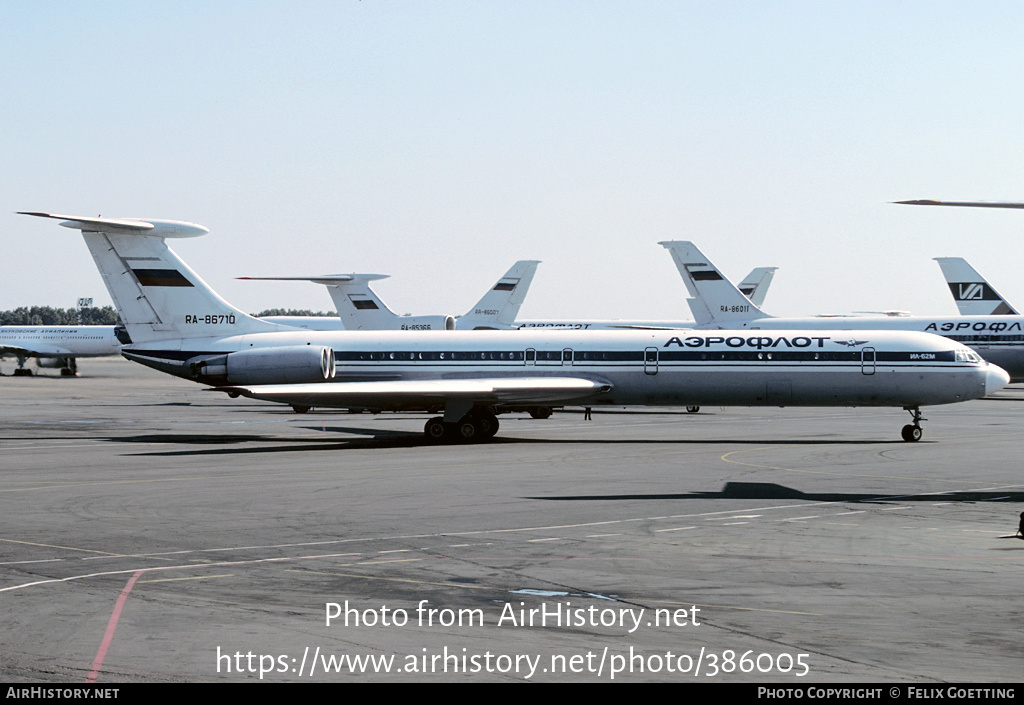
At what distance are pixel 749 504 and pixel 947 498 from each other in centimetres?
385

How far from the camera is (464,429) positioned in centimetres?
3725

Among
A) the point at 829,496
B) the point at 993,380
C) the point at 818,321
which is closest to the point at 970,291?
the point at 818,321

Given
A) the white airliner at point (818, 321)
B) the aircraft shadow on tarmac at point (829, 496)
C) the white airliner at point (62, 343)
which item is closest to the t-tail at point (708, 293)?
the white airliner at point (818, 321)

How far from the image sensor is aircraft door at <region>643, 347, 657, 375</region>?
122ft

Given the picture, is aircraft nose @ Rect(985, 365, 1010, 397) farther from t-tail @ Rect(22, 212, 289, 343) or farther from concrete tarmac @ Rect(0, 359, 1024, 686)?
t-tail @ Rect(22, 212, 289, 343)

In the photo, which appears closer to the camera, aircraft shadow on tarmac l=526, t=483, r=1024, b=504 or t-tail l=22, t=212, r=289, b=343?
aircraft shadow on tarmac l=526, t=483, r=1024, b=504

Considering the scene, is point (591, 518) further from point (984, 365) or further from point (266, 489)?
point (984, 365)

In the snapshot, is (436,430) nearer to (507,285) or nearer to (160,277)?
(160,277)

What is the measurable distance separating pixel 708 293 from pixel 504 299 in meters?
11.9

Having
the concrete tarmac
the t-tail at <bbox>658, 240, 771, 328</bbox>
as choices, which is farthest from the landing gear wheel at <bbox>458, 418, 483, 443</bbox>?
the t-tail at <bbox>658, 240, 771, 328</bbox>

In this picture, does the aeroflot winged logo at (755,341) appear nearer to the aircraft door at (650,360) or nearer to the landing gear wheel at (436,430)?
the aircraft door at (650,360)

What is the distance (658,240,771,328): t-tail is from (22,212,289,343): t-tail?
3437 cm

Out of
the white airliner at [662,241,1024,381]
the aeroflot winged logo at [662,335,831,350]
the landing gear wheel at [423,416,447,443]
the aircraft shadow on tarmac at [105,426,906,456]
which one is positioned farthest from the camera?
the white airliner at [662,241,1024,381]

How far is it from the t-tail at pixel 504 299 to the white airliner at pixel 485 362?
2617 cm
